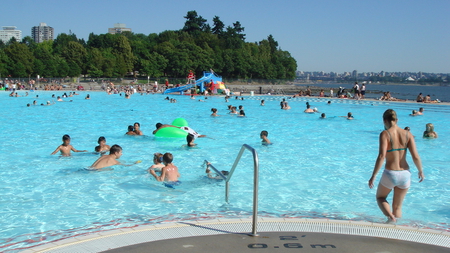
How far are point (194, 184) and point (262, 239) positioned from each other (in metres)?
4.05

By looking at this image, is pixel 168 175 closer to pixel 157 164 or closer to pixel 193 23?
pixel 157 164

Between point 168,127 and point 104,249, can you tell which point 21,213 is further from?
point 168,127

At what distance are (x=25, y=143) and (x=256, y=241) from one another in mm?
11154

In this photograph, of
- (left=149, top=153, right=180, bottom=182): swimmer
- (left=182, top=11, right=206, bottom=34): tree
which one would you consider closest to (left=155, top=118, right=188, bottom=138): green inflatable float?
(left=149, top=153, right=180, bottom=182): swimmer

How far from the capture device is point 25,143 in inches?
516

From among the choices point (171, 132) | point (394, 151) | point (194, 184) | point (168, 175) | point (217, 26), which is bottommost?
point (194, 184)

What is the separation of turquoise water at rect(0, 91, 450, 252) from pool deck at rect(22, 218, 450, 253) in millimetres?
1266

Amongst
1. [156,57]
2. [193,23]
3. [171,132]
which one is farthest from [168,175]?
[193,23]

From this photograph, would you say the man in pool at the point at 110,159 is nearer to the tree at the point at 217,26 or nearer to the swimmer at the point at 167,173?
the swimmer at the point at 167,173

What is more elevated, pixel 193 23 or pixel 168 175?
pixel 193 23

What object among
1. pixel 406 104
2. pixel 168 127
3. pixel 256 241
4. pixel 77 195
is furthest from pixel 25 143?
pixel 406 104

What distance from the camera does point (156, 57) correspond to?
7738 centimetres

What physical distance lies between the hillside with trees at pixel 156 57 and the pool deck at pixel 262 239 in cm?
6467

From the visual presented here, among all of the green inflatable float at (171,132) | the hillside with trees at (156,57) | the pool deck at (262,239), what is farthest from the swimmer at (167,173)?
the hillside with trees at (156,57)
